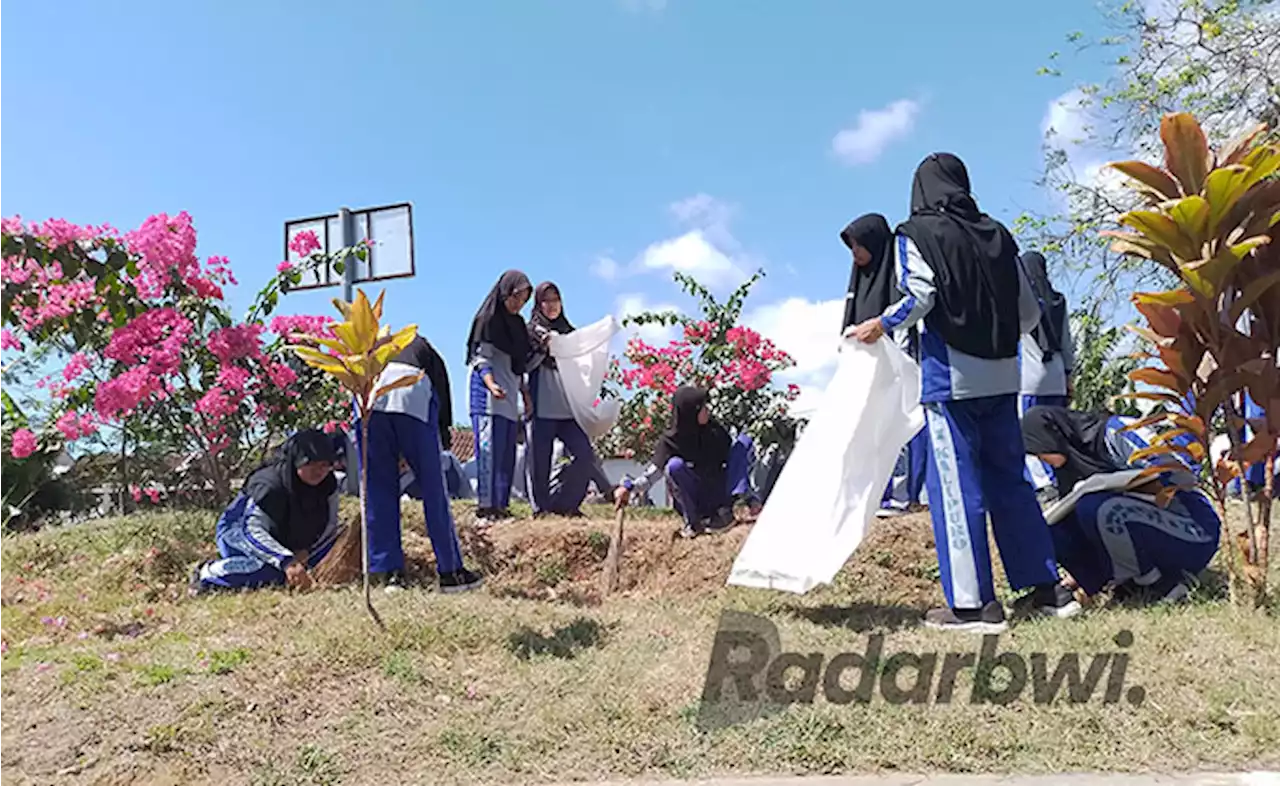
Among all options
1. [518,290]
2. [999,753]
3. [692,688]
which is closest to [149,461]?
[518,290]

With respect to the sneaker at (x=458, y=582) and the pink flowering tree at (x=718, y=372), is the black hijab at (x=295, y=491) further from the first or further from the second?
the pink flowering tree at (x=718, y=372)

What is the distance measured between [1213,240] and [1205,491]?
41.4 inches

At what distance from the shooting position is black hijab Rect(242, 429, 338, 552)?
17.5 ft

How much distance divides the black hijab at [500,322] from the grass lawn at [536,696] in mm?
2056

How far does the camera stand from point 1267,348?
12.8 ft

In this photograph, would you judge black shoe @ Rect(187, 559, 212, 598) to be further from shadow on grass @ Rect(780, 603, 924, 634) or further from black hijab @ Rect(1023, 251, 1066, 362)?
black hijab @ Rect(1023, 251, 1066, 362)

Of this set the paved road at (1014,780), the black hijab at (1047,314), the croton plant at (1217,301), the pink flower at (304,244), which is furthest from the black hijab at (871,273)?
the pink flower at (304,244)

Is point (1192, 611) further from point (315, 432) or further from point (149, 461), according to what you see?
point (149, 461)

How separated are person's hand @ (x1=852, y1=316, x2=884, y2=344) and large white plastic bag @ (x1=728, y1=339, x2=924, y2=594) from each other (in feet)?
0.18

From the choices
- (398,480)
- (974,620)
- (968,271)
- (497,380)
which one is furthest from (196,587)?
(968,271)

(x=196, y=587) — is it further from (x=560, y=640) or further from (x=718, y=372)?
(x=718, y=372)

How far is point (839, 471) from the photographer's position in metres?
4.41

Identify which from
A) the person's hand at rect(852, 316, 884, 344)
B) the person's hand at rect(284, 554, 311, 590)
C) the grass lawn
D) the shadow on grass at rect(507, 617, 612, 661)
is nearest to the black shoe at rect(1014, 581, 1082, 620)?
the grass lawn

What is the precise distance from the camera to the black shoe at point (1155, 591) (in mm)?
4238
